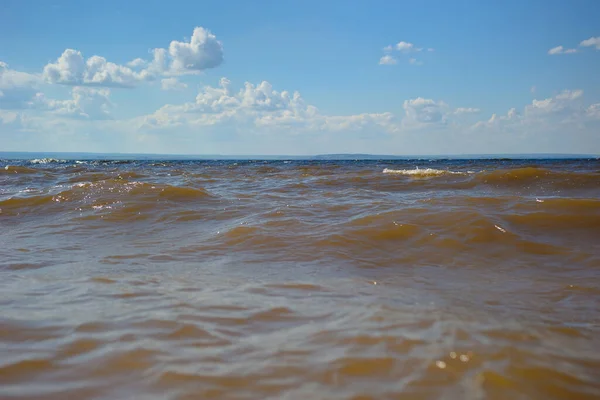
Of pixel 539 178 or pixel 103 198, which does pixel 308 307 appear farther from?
pixel 539 178

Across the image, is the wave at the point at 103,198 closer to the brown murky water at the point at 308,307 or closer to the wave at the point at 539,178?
the brown murky water at the point at 308,307

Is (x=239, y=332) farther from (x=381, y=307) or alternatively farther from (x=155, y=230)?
(x=155, y=230)

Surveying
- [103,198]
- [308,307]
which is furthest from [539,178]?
[308,307]

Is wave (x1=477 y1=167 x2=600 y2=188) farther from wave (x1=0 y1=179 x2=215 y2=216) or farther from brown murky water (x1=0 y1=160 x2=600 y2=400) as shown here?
wave (x1=0 y1=179 x2=215 y2=216)

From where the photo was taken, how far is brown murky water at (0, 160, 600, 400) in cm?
191

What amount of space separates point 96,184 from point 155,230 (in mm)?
4682

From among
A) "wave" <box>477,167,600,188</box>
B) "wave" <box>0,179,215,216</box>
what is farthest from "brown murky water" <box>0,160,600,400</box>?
"wave" <box>477,167,600,188</box>

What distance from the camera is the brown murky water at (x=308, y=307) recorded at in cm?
191

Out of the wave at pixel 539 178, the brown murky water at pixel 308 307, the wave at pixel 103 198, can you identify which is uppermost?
the wave at pixel 539 178

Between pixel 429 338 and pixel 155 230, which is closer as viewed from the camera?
pixel 429 338

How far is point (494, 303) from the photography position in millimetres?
3002

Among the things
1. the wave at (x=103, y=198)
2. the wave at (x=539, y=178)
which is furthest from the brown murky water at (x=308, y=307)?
the wave at (x=539, y=178)

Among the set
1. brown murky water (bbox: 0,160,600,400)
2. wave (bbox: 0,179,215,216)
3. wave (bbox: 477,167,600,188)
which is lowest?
brown murky water (bbox: 0,160,600,400)

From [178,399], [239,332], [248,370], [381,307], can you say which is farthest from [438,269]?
[178,399]
